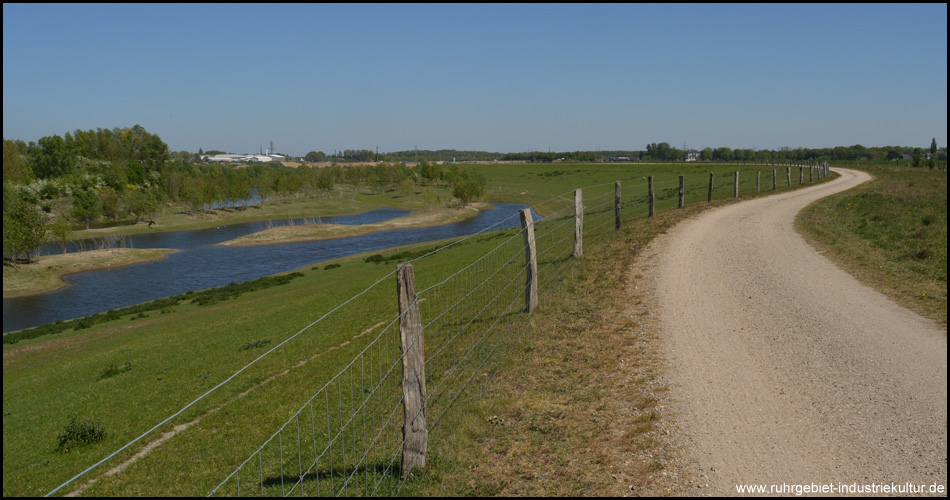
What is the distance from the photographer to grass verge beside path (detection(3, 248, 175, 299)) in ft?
165

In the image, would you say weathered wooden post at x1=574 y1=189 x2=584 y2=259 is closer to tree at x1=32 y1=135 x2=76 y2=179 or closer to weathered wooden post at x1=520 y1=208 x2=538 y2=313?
weathered wooden post at x1=520 y1=208 x2=538 y2=313

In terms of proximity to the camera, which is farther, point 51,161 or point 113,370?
point 51,161

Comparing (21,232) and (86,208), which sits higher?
(86,208)

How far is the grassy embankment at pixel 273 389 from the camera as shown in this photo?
7.46m

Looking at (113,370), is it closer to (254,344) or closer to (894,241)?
(254,344)

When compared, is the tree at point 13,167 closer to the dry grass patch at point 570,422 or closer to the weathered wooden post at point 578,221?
the weathered wooden post at point 578,221

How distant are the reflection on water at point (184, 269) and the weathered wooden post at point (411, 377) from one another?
1041 inches

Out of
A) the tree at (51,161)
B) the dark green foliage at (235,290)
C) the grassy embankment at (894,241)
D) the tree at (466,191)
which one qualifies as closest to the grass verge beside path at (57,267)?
the dark green foliage at (235,290)

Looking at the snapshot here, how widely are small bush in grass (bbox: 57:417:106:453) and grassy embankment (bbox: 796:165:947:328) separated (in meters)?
17.0

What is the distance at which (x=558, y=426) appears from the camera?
7.84 m

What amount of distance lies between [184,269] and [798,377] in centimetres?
5719

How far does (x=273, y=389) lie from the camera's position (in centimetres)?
1425

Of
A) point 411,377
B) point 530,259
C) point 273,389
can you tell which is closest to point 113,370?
point 273,389

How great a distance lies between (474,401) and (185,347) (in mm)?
16341
